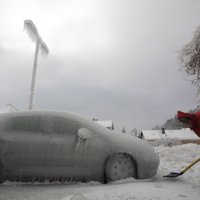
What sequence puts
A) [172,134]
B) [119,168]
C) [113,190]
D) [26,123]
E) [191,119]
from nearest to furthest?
1. [113,190]
2. [191,119]
3. [119,168]
4. [26,123]
5. [172,134]

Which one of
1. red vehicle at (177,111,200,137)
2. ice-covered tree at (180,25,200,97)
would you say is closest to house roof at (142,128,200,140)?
ice-covered tree at (180,25,200,97)

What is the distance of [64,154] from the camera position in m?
5.83

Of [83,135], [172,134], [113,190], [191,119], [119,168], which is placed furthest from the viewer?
[172,134]

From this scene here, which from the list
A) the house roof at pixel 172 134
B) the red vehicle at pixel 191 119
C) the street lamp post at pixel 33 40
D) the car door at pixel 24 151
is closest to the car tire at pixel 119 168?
the car door at pixel 24 151

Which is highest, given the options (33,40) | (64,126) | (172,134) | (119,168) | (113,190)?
(172,134)

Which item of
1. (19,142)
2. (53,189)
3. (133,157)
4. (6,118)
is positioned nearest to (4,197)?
(53,189)

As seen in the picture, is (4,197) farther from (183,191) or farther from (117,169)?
(183,191)

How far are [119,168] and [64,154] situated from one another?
1027 millimetres

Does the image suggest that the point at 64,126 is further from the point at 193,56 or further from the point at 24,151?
the point at 193,56

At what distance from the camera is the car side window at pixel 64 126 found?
6039 mm

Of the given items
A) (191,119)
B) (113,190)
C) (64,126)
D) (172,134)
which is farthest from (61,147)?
(172,134)

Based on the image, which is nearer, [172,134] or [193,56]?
[193,56]

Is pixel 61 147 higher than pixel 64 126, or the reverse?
pixel 64 126

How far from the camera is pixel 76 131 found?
6.03 metres
